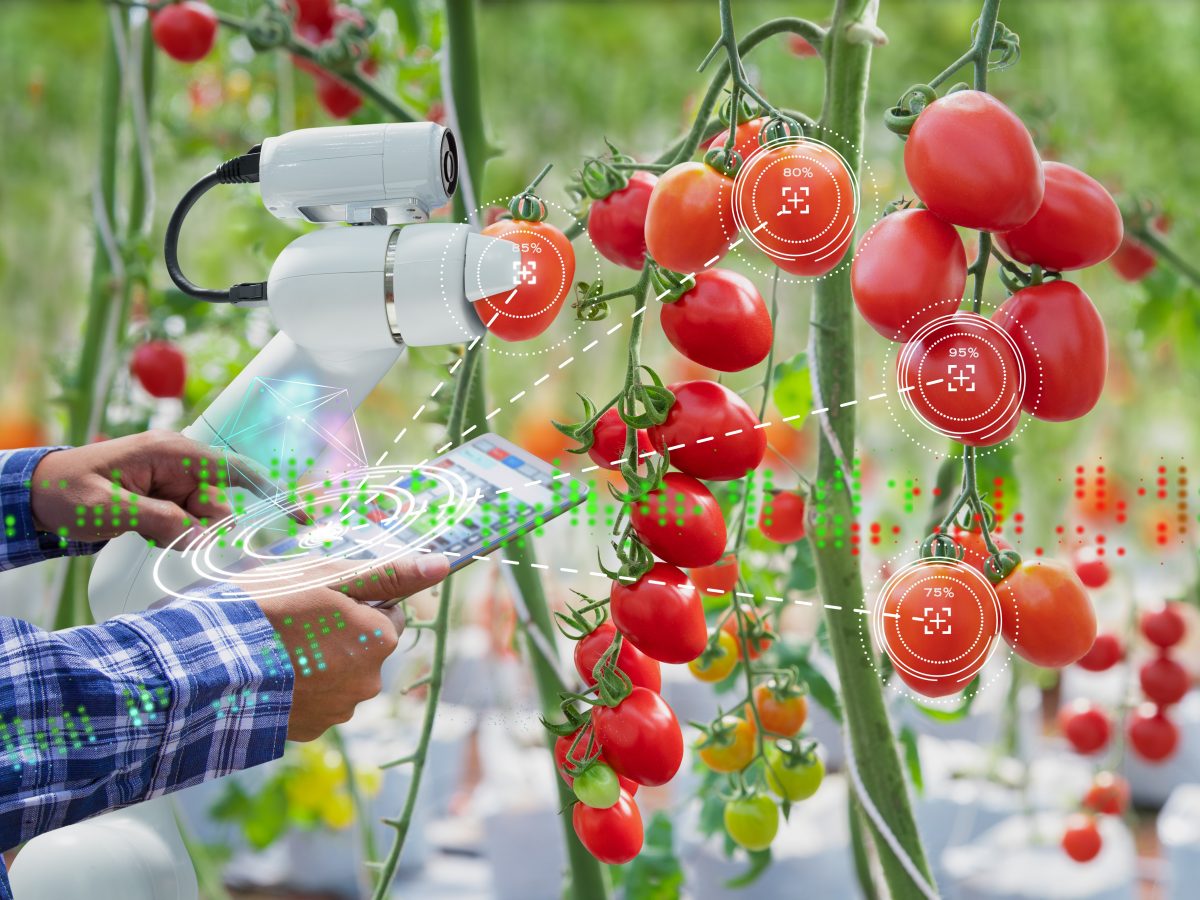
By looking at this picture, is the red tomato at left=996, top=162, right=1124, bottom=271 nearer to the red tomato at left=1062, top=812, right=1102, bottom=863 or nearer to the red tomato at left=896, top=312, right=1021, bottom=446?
the red tomato at left=896, top=312, right=1021, bottom=446

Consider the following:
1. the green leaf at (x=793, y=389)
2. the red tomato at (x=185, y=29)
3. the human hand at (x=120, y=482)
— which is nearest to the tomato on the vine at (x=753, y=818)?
the green leaf at (x=793, y=389)

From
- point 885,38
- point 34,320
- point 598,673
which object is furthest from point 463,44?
point 34,320

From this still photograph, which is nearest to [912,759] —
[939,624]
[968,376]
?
[939,624]

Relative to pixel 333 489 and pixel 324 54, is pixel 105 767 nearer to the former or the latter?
pixel 333 489

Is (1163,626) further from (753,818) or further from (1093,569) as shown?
(753,818)

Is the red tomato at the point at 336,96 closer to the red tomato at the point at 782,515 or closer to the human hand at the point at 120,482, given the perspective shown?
the human hand at the point at 120,482

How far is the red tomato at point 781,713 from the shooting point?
0.63 meters

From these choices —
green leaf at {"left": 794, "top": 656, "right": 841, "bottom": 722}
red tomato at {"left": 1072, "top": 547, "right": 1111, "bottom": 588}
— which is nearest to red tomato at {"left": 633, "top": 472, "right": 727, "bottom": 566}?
green leaf at {"left": 794, "top": 656, "right": 841, "bottom": 722}

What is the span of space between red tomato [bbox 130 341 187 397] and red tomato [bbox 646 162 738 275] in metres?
0.65

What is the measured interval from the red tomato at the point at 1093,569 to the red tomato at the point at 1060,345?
38 centimetres

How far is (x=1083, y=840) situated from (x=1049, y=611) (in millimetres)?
614

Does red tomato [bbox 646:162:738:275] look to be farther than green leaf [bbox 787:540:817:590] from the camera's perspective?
No

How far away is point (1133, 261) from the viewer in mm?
920

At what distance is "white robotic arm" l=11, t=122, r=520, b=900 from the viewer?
49 centimetres
